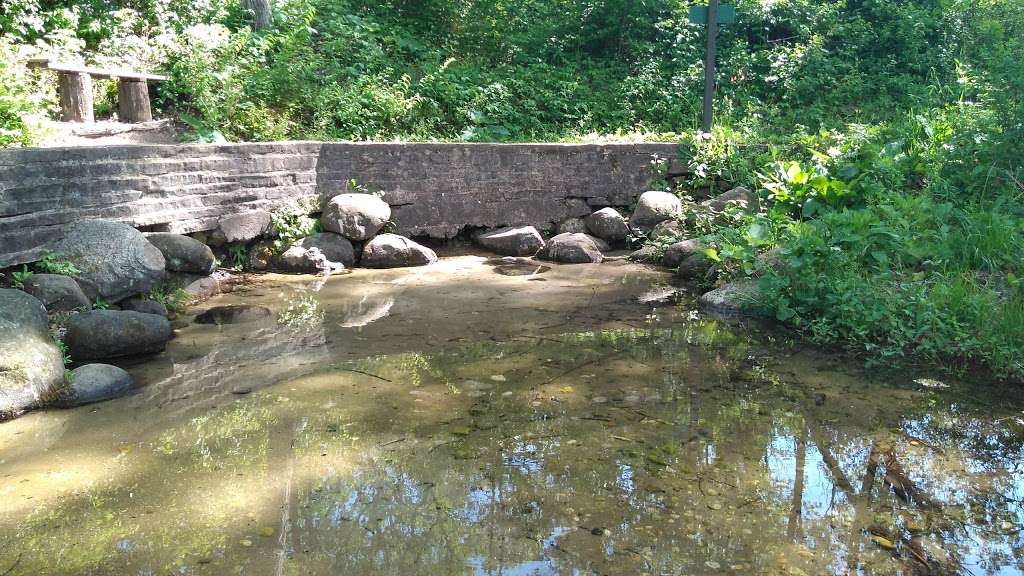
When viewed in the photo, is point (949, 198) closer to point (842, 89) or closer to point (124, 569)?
point (842, 89)

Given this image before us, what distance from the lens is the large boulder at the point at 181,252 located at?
6980 millimetres

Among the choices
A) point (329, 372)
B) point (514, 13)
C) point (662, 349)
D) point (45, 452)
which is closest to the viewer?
point (45, 452)

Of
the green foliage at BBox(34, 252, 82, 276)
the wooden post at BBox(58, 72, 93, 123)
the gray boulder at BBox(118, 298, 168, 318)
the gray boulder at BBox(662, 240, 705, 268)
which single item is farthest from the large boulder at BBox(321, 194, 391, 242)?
the gray boulder at BBox(662, 240, 705, 268)

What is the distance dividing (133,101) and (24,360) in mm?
5403

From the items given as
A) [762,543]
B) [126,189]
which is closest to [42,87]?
[126,189]

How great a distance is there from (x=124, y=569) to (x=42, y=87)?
7063mm

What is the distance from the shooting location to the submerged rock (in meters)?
6.29

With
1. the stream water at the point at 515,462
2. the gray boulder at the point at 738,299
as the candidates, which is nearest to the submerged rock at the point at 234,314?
the stream water at the point at 515,462

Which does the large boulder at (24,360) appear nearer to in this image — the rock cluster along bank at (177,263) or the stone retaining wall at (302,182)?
the rock cluster along bank at (177,263)

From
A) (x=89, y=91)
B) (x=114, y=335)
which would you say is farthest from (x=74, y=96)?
(x=114, y=335)

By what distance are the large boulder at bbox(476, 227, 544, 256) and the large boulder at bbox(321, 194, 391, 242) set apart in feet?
4.73

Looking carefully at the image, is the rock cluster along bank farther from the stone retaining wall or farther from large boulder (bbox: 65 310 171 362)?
the stone retaining wall

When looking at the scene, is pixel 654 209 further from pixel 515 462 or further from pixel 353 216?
pixel 515 462

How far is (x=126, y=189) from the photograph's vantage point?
6.77m
